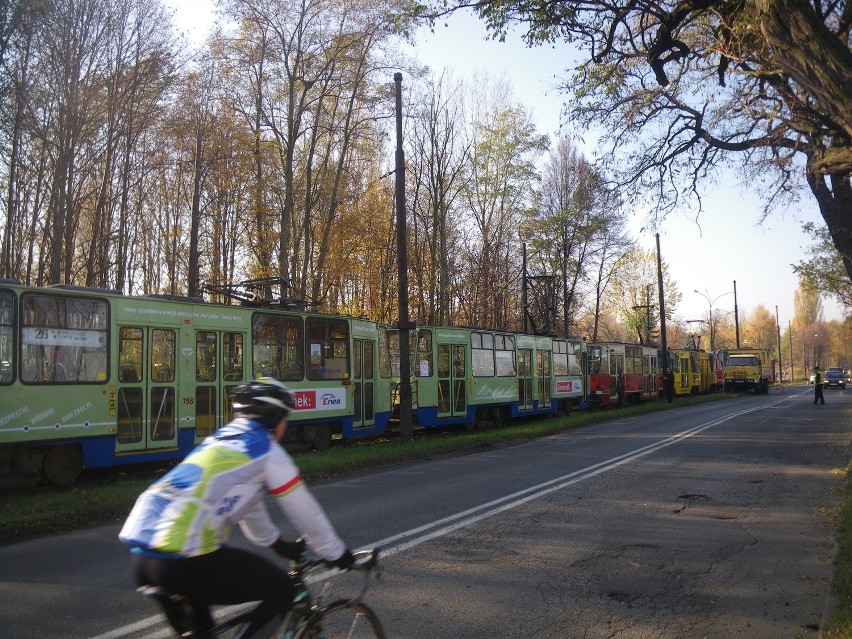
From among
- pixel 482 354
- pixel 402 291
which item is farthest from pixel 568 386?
pixel 402 291

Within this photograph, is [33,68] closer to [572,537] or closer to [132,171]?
[132,171]

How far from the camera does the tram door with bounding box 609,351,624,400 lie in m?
36.3

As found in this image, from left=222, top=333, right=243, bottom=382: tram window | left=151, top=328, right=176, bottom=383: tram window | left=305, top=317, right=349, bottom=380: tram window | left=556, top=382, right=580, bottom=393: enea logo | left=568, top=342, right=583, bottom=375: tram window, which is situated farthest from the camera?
left=568, top=342, right=583, bottom=375: tram window

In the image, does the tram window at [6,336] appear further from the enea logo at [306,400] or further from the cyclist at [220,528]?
the cyclist at [220,528]

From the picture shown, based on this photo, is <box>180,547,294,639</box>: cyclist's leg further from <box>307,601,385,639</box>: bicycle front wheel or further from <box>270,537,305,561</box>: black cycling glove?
<box>307,601,385,639</box>: bicycle front wheel

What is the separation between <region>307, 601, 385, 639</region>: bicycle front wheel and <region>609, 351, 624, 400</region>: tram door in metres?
33.1

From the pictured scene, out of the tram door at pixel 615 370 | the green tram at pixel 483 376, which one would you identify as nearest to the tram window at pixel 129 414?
the green tram at pixel 483 376

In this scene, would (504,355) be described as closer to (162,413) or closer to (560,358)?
(560,358)

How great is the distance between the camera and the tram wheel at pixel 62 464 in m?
11.8

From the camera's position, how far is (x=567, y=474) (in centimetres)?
1280

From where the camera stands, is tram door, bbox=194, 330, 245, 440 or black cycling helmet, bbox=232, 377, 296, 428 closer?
black cycling helmet, bbox=232, 377, 296, 428

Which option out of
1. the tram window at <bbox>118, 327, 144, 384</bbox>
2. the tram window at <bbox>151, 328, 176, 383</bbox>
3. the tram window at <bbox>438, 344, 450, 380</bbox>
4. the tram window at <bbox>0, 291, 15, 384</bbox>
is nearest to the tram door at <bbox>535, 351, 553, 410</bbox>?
Answer: the tram window at <bbox>438, 344, 450, 380</bbox>

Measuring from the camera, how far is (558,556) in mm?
7336

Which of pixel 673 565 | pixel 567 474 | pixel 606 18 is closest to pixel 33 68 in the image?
pixel 606 18
